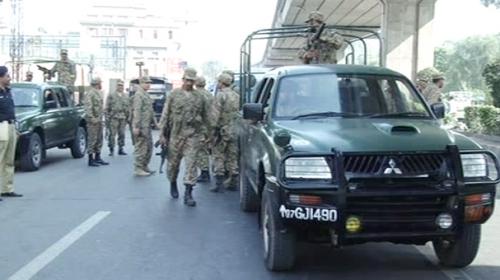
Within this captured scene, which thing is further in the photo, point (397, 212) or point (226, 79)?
point (226, 79)

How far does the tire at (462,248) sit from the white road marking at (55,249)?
3496 mm

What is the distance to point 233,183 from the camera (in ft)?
35.2

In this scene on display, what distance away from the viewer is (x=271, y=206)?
5590 millimetres

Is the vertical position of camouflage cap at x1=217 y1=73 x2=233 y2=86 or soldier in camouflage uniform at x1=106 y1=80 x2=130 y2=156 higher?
camouflage cap at x1=217 y1=73 x2=233 y2=86

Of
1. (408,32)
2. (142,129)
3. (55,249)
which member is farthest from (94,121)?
(408,32)

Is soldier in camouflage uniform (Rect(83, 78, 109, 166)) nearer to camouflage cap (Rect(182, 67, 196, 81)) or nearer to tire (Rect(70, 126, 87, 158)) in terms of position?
tire (Rect(70, 126, 87, 158))

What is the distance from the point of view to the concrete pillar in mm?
23156

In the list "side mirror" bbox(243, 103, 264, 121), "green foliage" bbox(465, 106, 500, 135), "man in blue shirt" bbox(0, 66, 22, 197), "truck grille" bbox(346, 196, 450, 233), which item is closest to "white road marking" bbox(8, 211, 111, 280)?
"man in blue shirt" bbox(0, 66, 22, 197)

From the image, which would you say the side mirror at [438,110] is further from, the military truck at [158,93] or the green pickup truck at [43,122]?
the military truck at [158,93]

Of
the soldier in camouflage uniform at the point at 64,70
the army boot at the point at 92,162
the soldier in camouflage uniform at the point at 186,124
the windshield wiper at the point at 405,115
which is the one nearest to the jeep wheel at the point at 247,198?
the soldier in camouflage uniform at the point at 186,124

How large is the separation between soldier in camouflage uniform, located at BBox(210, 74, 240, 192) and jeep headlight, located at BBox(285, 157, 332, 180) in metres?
5.39

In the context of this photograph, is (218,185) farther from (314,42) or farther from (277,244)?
(277,244)

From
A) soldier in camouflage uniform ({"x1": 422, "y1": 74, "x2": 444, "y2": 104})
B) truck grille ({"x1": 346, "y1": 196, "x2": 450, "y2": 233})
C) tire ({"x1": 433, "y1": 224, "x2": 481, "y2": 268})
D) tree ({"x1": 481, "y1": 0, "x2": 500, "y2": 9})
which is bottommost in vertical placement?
tire ({"x1": 433, "y1": 224, "x2": 481, "y2": 268})

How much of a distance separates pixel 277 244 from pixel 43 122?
864 cm
